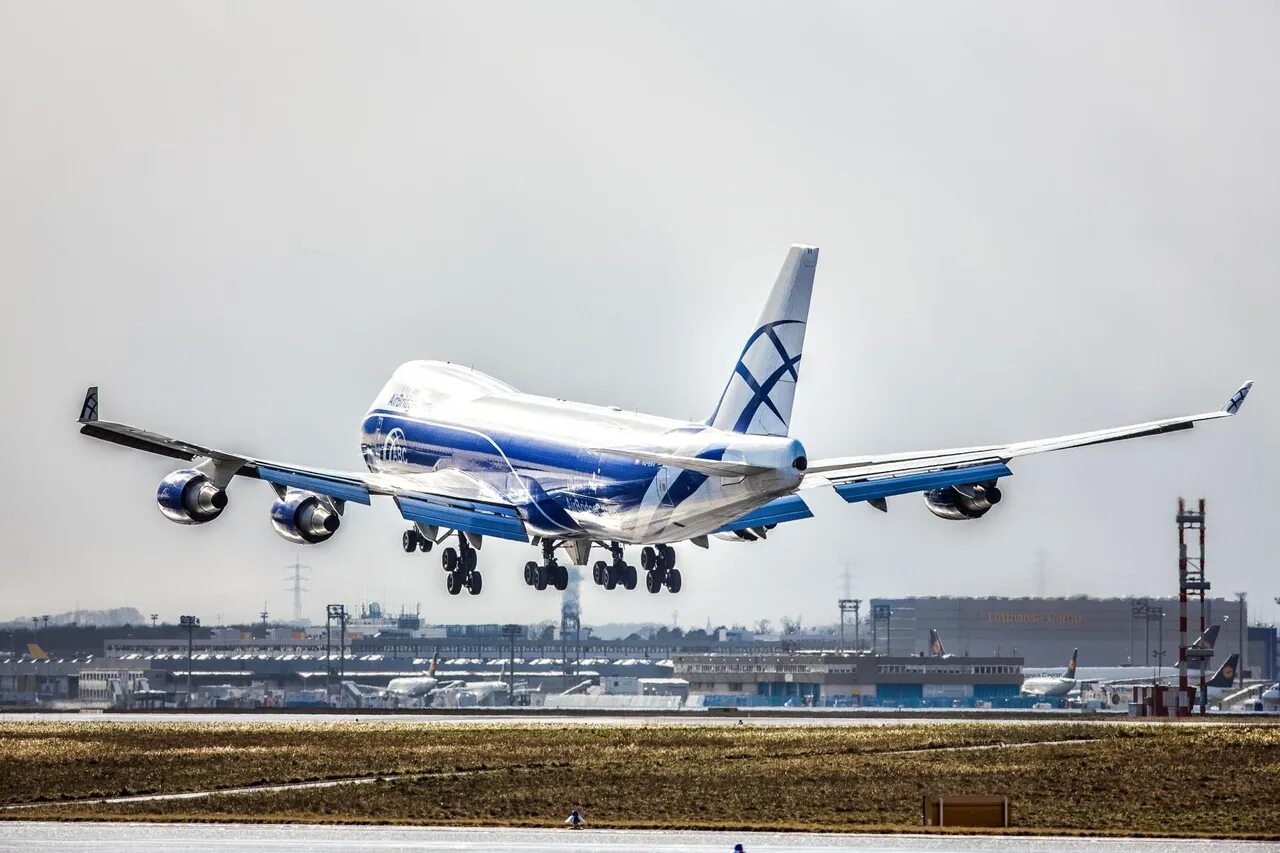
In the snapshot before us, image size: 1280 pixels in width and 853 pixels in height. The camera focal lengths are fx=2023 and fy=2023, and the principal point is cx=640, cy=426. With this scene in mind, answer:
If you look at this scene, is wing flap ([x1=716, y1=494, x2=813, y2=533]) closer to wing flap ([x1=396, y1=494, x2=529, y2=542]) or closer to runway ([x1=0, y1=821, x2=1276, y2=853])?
wing flap ([x1=396, y1=494, x2=529, y2=542])

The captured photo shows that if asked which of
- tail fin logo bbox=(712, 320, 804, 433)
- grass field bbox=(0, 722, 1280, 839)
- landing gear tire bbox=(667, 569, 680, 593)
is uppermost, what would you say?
tail fin logo bbox=(712, 320, 804, 433)

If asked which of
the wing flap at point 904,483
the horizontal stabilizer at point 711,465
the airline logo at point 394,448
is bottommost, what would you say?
the wing flap at point 904,483

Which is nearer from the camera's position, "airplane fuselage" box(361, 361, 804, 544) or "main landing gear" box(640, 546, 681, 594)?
"airplane fuselage" box(361, 361, 804, 544)

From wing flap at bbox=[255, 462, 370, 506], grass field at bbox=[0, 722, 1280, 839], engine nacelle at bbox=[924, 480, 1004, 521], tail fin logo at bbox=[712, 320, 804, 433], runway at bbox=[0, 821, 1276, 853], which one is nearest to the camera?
runway at bbox=[0, 821, 1276, 853]

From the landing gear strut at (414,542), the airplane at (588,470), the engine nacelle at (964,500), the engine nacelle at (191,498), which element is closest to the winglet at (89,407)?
the airplane at (588,470)

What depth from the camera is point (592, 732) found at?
98.2 meters

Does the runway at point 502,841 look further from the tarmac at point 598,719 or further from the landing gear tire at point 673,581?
the tarmac at point 598,719

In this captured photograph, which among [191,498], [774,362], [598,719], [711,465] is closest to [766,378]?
[774,362]

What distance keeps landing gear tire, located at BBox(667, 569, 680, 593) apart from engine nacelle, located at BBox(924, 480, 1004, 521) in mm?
12187

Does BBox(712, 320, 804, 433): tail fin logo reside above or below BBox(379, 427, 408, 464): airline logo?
above

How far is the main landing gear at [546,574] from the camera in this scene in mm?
91500

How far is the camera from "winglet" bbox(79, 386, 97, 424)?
75.0 meters

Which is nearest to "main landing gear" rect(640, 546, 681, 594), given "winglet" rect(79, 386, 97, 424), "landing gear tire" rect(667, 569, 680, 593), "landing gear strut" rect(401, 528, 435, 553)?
"landing gear tire" rect(667, 569, 680, 593)

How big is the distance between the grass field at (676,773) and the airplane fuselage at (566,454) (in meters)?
9.80
